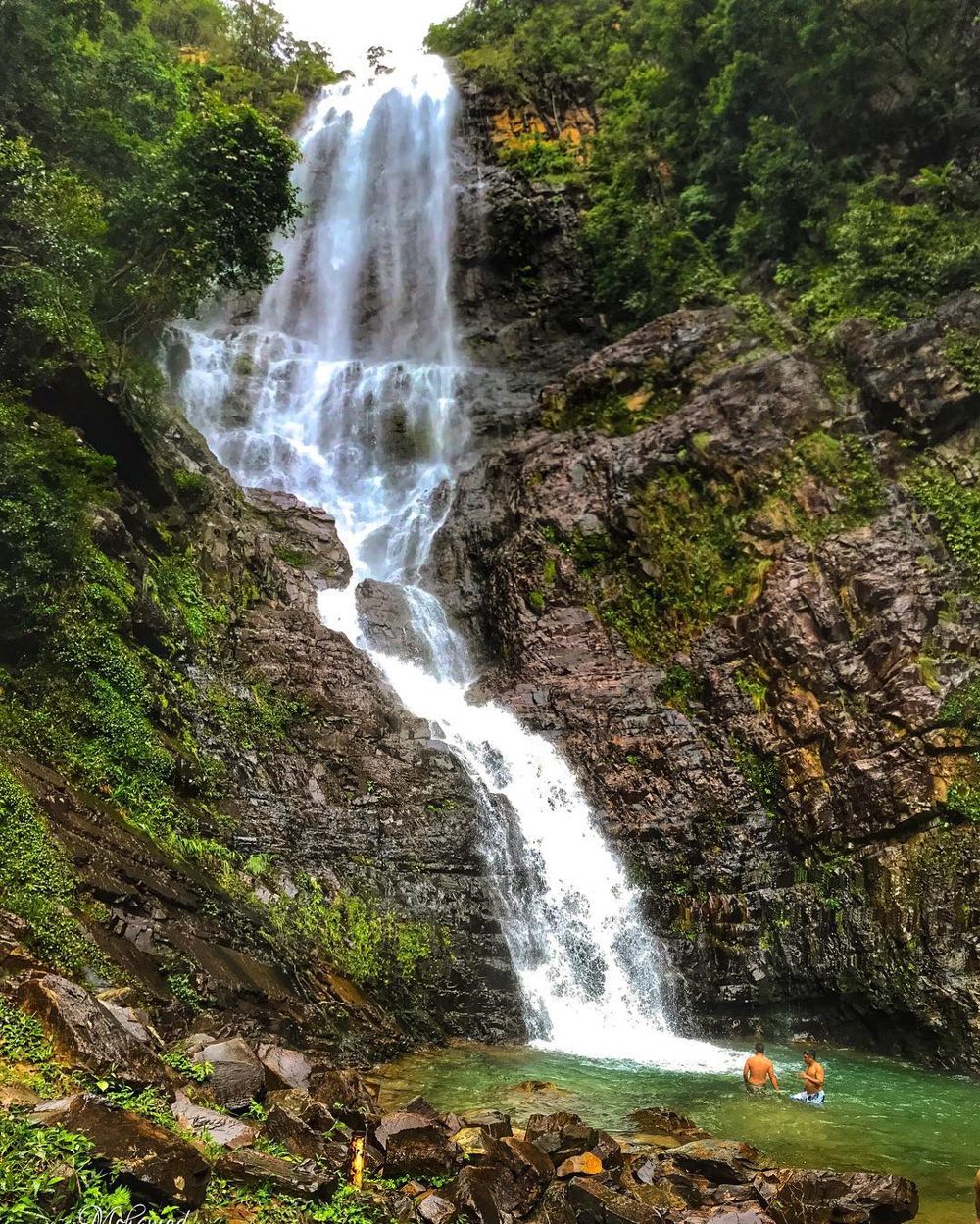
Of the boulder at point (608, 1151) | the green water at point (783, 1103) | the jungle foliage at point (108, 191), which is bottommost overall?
the green water at point (783, 1103)

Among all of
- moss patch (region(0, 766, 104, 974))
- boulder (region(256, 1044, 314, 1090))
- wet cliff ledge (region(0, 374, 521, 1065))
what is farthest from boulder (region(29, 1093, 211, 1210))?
moss patch (region(0, 766, 104, 974))

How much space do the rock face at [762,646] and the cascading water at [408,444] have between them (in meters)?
1.00

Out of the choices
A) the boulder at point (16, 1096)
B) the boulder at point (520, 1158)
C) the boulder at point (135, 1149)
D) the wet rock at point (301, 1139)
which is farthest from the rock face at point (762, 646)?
the boulder at point (16, 1096)

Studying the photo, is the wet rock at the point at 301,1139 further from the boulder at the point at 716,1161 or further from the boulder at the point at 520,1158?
the boulder at the point at 716,1161

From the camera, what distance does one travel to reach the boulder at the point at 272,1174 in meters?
4.84

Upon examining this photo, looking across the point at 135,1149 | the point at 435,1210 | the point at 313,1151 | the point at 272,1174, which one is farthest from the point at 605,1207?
the point at 135,1149

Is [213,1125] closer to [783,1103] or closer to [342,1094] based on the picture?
[342,1094]

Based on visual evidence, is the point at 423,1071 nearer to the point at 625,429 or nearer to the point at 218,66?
the point at 625,429

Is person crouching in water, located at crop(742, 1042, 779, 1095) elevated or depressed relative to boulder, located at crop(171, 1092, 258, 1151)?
depressed

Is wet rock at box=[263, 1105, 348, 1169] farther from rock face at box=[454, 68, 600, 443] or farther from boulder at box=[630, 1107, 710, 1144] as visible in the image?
rock face at box=[454, 68, 600, 443]

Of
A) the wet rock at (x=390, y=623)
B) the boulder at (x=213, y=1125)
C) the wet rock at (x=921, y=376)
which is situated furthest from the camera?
the wet rock at (x=390, y=623)

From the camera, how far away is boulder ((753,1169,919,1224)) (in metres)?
6.04

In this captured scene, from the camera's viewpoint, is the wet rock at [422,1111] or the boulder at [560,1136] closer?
the wet rock at [422,1111]

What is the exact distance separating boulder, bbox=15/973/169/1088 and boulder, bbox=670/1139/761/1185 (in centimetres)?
447
